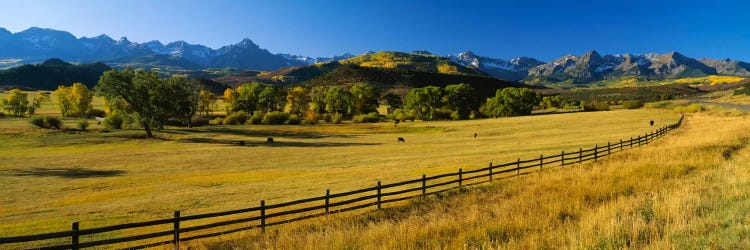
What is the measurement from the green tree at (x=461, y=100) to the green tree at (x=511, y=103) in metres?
5.32

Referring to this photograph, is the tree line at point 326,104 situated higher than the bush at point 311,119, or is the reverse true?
the tree line at point 326,104

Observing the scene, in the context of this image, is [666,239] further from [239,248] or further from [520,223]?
[239,248]

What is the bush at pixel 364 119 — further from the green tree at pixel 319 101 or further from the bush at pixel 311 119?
the green tree at pixel 319 101

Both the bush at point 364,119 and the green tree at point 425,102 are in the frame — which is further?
the green tree at point 425,102

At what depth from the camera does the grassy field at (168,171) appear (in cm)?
2431

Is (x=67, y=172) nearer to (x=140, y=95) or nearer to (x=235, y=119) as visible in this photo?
(x=140, y=95)

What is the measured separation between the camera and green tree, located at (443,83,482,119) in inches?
5231

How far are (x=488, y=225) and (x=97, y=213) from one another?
21158mm

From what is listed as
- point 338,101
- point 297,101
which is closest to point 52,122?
point 297,101

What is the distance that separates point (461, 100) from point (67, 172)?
110863 mm

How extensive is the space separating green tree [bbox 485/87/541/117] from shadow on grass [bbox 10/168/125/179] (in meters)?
113

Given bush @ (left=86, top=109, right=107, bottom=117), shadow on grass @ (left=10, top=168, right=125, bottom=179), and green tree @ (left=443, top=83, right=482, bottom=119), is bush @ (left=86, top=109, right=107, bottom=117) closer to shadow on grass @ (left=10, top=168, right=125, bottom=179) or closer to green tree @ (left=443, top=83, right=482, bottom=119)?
shadow on grass @ (left=10, top=168, right=125, bottom=179)

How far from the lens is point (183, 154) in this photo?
52.4 m

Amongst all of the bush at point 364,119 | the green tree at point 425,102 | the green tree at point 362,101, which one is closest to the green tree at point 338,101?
the green tree at point 362,101
